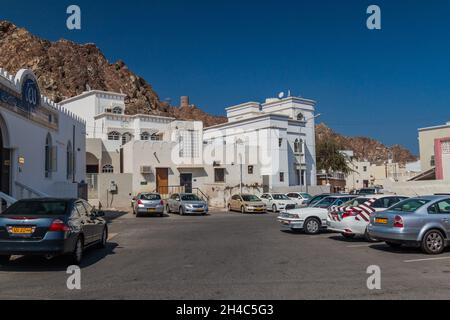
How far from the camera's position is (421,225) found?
1198cm

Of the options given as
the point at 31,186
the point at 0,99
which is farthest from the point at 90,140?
the point at 0,99

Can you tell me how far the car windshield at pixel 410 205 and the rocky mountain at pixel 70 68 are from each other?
80.3 m

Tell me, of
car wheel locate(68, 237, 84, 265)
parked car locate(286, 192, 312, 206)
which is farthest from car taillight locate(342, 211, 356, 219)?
parked car locate(286, 192, 312, 206)

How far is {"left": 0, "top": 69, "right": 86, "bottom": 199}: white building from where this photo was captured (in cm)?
1873

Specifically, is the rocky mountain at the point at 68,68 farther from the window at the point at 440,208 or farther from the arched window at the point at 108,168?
the window at the point at 440,208

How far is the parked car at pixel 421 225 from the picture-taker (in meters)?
11.9

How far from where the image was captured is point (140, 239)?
16.8 m

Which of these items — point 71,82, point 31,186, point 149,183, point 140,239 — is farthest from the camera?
point 71,82

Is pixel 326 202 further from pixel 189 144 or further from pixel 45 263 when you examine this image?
pixel 189 144

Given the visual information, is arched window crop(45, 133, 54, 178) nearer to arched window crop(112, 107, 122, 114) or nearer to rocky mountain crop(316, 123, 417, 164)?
arched window crop(112, 107, 122, 114)

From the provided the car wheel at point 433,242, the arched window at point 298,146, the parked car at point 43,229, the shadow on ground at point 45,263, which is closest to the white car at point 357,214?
the car wheel at point 433,242

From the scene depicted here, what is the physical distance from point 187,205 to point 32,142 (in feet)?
39.5
